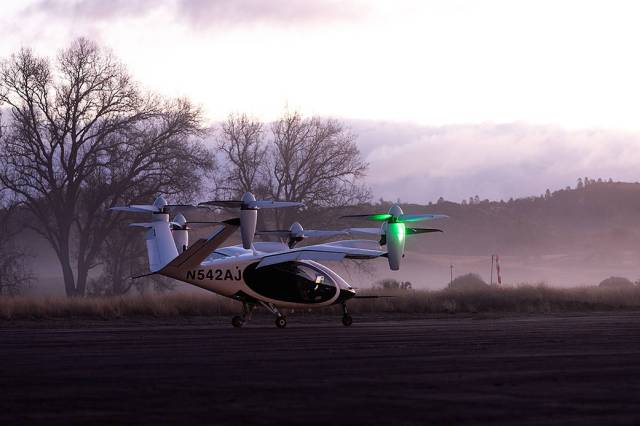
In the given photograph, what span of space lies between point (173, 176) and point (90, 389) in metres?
48.8

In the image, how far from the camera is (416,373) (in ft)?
56.9

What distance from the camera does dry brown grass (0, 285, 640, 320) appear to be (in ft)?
142

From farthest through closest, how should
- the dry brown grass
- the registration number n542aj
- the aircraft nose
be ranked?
the dry brown grass < the aircraft nose < the registration number n542aj

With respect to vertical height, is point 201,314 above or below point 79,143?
below

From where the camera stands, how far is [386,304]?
47688 mm

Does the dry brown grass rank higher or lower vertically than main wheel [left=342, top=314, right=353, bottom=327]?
higher

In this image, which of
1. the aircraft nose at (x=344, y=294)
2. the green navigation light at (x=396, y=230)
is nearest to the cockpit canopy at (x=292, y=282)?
the aircraft nose at (x=344, y=294)

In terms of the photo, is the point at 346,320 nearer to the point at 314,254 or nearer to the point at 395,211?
the point at 314,254

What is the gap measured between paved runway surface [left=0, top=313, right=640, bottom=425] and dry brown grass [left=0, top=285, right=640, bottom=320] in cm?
1596

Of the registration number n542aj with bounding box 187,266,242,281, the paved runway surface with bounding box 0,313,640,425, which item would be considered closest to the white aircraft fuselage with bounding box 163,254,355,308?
the registration number n542aj with bounding box 187,266,242,281

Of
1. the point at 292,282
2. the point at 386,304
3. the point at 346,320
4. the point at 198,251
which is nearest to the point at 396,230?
the point at 346,320

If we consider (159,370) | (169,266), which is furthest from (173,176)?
(159,370)

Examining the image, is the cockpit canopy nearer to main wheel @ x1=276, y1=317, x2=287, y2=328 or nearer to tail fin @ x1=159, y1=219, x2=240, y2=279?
main wheel @ x1=276, y1=317, x2=287, y2=328

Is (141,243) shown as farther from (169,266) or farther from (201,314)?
(169,266)
